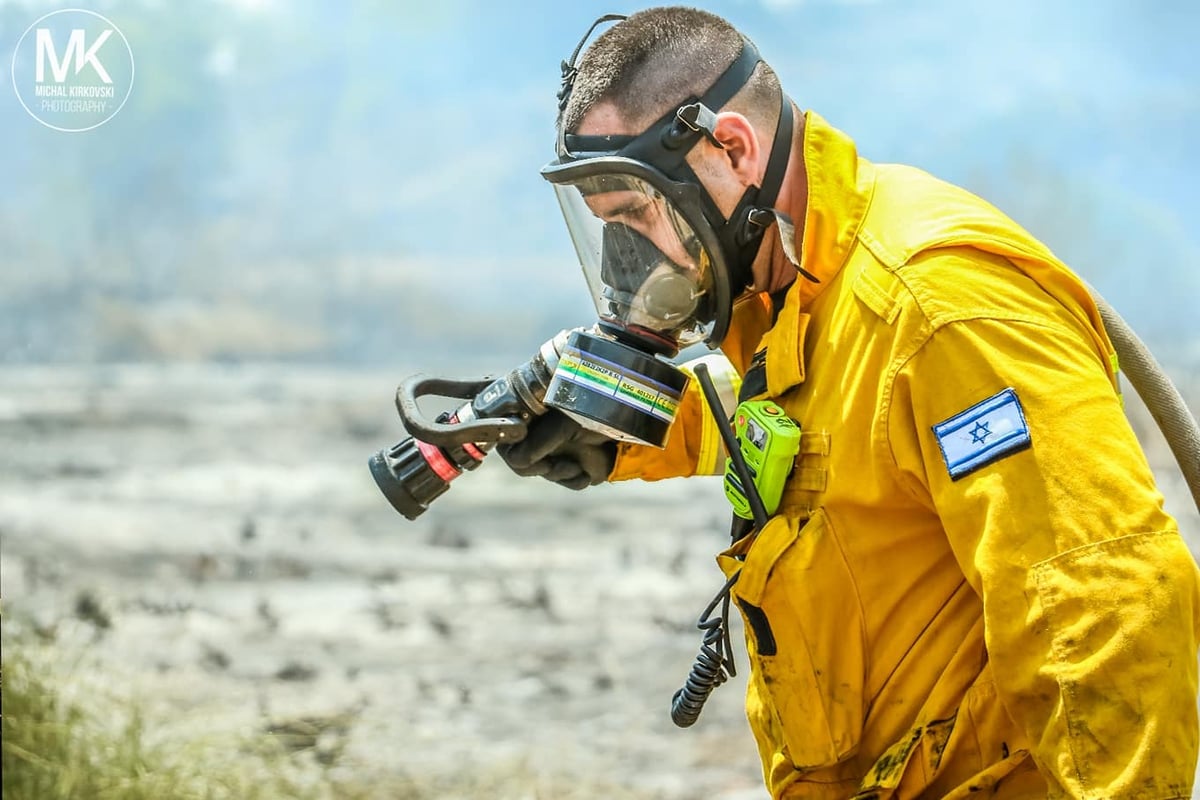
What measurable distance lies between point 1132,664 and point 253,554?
4993 millimetres

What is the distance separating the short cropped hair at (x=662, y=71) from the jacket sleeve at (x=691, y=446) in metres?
0.66

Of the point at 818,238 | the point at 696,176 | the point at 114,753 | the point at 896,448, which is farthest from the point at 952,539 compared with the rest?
the point at 114,753

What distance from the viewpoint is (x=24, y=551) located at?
502 cm

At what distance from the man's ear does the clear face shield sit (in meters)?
0.12

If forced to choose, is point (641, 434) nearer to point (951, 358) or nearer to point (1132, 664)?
point (951, 358)

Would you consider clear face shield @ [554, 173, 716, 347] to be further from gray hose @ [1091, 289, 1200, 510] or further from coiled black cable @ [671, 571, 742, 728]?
gray hose @ [1091, 289, 1200, 510]

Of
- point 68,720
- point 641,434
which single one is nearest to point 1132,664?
point 641,434

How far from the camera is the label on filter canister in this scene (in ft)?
6.82

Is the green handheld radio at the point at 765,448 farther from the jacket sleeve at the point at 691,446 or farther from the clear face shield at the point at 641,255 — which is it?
the jacket sleeve at the point at 691,446

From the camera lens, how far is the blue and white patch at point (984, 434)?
4.73ft

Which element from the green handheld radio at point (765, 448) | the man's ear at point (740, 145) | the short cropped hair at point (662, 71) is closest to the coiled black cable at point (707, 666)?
the green handheld radio at point (765, 448)

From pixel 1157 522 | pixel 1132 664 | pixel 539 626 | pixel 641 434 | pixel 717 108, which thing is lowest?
pixel 539 626

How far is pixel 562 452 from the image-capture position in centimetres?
244

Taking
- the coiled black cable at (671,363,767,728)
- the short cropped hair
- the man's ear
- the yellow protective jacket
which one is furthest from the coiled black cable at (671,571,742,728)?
the short cropped hair
